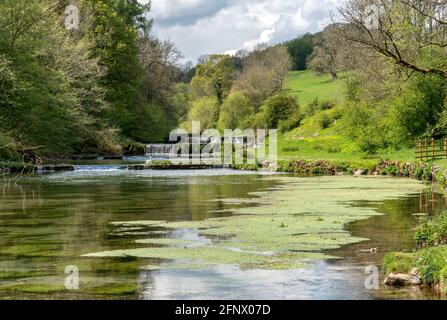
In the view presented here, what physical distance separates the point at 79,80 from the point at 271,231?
4679cm

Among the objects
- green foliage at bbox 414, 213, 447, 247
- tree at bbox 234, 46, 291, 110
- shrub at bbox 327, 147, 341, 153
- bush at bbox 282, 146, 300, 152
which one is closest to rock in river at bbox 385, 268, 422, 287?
green foliage at bbox 414, 213, 447, 247

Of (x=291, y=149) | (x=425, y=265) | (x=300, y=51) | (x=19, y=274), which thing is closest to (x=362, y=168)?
(x=291, y=149)

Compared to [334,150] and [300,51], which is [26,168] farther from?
[300,51]

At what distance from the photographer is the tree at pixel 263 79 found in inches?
4582

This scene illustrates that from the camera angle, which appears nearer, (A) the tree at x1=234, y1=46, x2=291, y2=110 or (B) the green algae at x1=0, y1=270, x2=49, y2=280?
(B) the green algae at x1=0, y1=270, x2=49, y2=280

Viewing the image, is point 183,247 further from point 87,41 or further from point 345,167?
point 87,41

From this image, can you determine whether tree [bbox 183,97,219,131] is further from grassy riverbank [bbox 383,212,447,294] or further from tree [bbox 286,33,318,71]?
grassy riverbank [bbox 383,212,447,294]

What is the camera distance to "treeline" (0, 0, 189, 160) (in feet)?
164

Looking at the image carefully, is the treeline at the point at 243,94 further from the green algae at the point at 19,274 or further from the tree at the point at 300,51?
the green algae at the point at 19,274

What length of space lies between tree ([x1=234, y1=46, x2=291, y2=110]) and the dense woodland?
0.79ft

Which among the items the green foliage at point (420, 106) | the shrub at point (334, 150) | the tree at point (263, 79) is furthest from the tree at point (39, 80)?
the tree at point (263, 79)

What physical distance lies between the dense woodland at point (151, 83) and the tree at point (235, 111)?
158mm

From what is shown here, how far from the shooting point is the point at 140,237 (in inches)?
782

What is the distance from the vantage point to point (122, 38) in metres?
81.6
